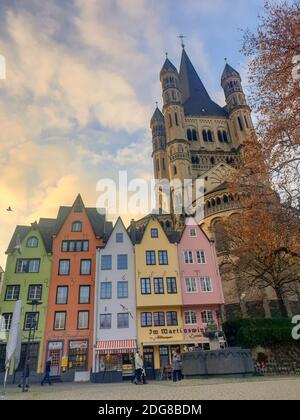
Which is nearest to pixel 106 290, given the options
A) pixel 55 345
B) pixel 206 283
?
pixel 55 345

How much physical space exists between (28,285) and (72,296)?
4487 millimetres

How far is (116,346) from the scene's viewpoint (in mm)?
26312

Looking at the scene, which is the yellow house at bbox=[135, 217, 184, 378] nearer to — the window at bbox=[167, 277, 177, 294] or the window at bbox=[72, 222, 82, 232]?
the window at bbox=[167, 277, 177, 294]

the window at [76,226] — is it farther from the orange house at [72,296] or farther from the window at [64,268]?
the window at [64,268]

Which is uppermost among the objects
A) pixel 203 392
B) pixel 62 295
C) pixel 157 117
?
pixel 157 117

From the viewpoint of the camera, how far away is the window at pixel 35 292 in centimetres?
2863

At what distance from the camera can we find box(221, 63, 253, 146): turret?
233 ft

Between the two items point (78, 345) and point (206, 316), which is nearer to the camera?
point (78, 345)

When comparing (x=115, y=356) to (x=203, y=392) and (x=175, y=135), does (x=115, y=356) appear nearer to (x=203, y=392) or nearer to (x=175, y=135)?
(x=203, y=392)

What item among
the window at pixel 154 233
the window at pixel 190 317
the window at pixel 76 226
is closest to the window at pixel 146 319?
the window at pixel 190 317

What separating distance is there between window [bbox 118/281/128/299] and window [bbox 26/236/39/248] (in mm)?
10203

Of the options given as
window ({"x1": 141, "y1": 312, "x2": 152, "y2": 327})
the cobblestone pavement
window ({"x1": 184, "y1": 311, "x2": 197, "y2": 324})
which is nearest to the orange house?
window ({"x1": 141, "y1": 312, "x2": 152, "y2": 327})
